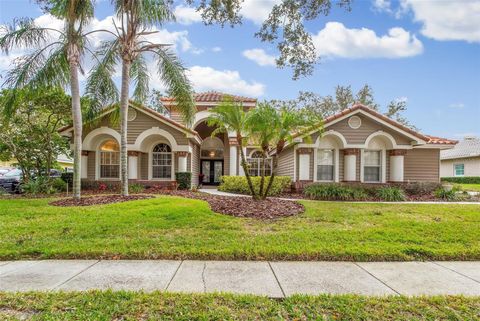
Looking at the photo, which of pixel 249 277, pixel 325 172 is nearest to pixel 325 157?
pixel 325 172

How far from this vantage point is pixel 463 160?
102 ft

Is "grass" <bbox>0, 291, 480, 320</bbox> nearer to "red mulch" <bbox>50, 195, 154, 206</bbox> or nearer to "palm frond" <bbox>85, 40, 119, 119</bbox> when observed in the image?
"red mulch" <bbox>50, 195, 154, 206</bbox>

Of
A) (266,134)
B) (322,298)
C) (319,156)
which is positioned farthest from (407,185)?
(322,298)

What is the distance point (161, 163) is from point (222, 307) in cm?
1548

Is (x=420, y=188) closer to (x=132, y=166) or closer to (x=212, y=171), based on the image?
(x=212, y=171)

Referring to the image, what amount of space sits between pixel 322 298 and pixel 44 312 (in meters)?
3.38

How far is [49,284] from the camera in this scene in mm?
4207

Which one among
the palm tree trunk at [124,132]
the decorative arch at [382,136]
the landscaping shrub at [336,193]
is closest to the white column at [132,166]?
the palm tree trunk at [124,132]

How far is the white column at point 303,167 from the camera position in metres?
15.6

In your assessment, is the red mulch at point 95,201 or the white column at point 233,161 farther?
the white column at point 233,161

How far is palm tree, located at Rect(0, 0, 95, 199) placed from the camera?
1146cm

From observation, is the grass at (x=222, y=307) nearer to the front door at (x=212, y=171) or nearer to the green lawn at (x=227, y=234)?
the green lawn at (x=227, y=234)

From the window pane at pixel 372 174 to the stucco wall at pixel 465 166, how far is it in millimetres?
20711

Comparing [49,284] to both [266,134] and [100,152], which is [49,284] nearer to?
[266,134]
